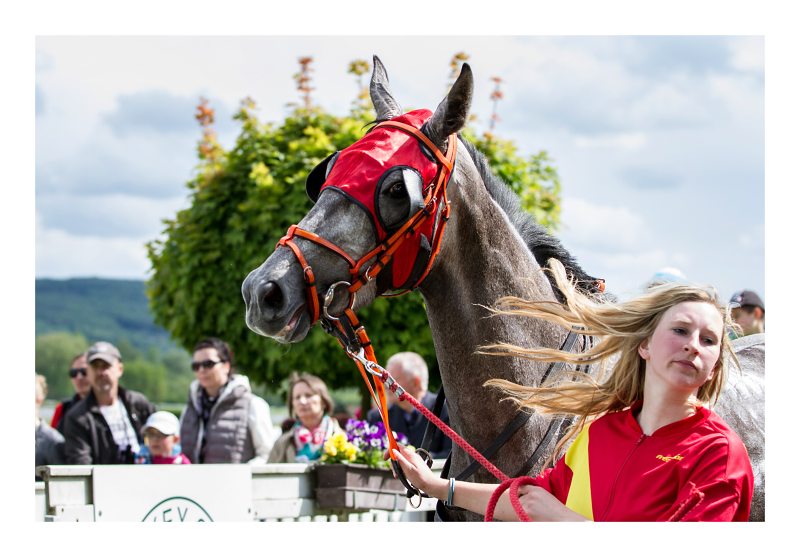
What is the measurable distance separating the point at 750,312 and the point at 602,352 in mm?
4211

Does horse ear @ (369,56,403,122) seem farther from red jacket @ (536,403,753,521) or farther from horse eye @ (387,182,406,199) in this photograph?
red jacket @ (536,403,753,521)

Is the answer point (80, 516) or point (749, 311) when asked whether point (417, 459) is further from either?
point (749, 311)

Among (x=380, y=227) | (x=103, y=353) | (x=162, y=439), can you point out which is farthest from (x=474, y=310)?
(x=103, y=353)

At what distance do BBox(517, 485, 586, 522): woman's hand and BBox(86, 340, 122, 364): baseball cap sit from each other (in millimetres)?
5153

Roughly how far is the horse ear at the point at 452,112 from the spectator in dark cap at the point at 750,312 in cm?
398

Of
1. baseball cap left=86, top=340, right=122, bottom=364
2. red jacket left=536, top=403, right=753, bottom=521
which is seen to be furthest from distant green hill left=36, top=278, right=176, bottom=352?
red jacket left=536, top=403, right=753, bottom=521

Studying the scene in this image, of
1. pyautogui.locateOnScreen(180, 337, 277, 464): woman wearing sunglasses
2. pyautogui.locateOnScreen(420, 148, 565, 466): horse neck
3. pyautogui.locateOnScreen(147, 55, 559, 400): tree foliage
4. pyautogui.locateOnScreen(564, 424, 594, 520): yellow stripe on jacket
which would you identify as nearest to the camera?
pyautogui.locateOnScreen(564, 424, 594, 520): yellow stripe on jacket

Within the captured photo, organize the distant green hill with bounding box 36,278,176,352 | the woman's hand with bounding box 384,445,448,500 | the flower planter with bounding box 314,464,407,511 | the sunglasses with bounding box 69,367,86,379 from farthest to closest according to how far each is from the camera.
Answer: the distant green hill with bounding box 36,278,176,352 → the sunglasses with bounding box 69,367,86,379 → the flower planter with bounding box 314,464,407,511 → the woman's hand with bounding box 384,445,448,500

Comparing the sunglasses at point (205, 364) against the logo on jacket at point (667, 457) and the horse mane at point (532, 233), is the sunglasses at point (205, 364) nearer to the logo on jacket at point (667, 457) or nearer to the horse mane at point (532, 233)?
the horse mane at point (532, 233)

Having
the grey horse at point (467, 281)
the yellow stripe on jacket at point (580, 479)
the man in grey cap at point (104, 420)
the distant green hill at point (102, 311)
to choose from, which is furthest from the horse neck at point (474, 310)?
the distant green hill at point (102, 311)

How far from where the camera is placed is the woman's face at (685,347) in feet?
7.77

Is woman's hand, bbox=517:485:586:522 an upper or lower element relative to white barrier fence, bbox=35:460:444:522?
upper

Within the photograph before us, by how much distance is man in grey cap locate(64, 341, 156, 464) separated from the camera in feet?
22.7

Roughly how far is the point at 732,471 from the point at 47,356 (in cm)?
1666
